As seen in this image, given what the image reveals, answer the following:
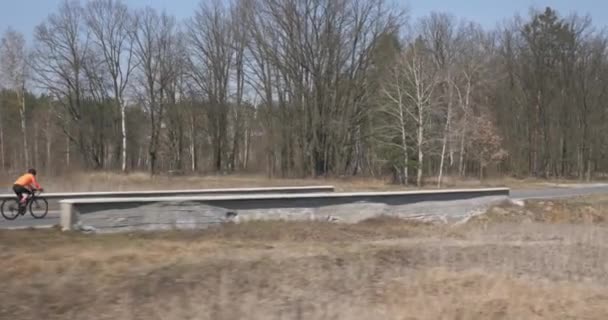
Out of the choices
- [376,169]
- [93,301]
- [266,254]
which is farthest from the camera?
[376,169]

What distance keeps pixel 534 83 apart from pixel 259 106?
28.2 metres

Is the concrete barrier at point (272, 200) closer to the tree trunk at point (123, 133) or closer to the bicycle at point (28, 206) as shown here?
the bicycle at point (28, 206)

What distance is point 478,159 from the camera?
60125 mm

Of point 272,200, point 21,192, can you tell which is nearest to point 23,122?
point 21,192

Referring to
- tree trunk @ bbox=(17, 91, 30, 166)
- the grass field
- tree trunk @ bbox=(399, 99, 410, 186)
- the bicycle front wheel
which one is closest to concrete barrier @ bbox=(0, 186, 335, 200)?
the bicycle front wheel

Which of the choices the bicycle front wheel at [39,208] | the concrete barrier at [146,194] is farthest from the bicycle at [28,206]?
the concrete barrier at [146,194]

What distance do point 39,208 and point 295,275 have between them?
1399cm

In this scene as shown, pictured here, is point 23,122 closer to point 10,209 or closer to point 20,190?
point 10,209

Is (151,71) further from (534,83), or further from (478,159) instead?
(534,83)

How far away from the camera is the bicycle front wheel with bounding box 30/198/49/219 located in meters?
21.5

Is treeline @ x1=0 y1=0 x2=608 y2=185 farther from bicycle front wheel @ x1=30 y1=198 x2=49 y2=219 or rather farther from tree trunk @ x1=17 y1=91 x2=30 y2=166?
bicycle front wheel @ x1=30 y1=198 x2=49 y2=219

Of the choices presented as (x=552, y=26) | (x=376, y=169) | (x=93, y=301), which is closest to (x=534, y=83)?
(x=552, y=26)

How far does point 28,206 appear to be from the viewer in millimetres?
21516

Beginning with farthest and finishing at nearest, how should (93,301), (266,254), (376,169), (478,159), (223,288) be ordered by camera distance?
(478,159) < (376,169) < (266,254) < (223,288) < (93,301)
